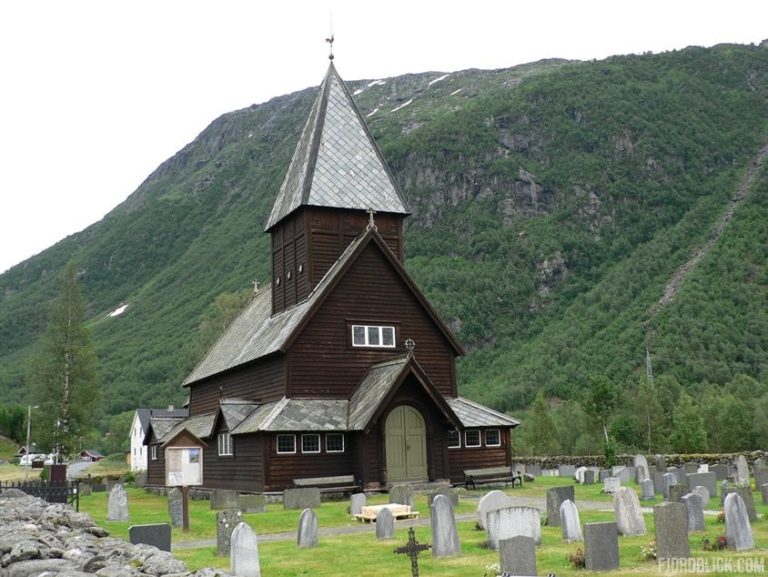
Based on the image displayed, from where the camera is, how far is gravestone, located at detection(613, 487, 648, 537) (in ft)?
54.8

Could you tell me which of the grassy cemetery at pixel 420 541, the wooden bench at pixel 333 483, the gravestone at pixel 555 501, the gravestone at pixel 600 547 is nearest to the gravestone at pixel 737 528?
the grassy cemetery at pixel 420 541

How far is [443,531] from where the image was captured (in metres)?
15.4

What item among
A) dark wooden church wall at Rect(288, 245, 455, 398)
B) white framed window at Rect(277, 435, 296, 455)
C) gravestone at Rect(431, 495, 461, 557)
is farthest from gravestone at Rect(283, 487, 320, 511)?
gravestone at Rect(431, 495, 461, 557)

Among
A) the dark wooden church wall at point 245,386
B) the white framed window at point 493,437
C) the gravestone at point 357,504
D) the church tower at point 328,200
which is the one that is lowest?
the gravestone at point 357,504

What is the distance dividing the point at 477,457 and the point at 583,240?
11675 centimetres

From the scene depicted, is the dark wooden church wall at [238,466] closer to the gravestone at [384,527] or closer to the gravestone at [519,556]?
the gravestone at [384,527]

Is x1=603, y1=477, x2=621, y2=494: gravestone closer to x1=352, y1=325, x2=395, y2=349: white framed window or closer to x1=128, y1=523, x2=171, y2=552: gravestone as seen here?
x1=352, y1=325, x2=395, y2=349: white framed window

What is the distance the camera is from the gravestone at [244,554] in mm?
13688

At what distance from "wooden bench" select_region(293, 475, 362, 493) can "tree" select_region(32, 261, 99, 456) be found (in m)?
30.6

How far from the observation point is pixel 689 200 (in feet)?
478

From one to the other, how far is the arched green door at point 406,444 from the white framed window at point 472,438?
117 inches

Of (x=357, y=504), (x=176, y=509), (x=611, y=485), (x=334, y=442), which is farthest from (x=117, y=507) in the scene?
(x=611, y=485)

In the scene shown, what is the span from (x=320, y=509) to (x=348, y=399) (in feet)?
23.1

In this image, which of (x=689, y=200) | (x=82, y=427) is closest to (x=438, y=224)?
(x=689, y=200)
